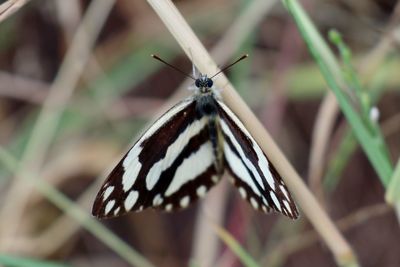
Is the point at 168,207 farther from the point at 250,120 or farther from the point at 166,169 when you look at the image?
the point at 250,120

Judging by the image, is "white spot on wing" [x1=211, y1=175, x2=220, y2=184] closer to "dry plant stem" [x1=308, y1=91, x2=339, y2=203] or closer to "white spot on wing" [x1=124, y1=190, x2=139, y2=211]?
"white spot on wing" [x1=124, y1=190, x2=139, y2=211]

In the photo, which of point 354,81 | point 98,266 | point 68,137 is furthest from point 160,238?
point 354,81

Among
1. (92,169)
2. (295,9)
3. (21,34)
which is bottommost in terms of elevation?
(295,9)

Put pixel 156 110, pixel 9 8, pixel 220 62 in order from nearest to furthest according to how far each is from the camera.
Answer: pixel 9 8 → pixel 220 62 → pixel 156 110

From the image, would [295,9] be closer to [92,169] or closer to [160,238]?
[92,169]

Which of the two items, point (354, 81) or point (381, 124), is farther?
point (381, 124)

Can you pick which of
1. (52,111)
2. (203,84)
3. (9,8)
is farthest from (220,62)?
(9,8)
